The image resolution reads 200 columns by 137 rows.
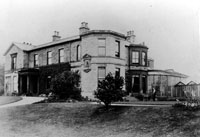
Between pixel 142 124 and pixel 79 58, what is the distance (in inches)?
612

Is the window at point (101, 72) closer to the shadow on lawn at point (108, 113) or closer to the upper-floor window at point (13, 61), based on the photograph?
the shadow on lawn at point (108, 113)

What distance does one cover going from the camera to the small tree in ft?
41.4

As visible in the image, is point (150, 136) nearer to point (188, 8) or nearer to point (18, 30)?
point (188, 8)

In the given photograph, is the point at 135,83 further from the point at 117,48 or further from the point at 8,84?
the point at 8,84

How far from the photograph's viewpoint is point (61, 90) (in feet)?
56.8

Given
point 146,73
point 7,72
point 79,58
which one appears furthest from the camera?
point 7,72

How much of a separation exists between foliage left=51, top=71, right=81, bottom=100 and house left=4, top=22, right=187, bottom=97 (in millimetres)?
4282

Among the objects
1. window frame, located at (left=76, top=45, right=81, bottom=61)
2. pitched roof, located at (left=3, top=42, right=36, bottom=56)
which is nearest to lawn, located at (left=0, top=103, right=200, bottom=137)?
window frame, located at (left=76, top=45, right=81, bottom=61)

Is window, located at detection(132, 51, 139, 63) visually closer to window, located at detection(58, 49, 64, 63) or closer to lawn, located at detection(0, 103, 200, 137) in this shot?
window, located at detection(58, 49, 64, 63)

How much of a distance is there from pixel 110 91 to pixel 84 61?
1041 centimetres

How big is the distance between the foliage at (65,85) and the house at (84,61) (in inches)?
169

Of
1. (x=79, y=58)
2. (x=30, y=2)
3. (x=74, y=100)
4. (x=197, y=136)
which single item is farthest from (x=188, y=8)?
(x=79, y=58)

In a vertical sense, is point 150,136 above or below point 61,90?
below

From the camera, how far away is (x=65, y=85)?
56.6 ft
